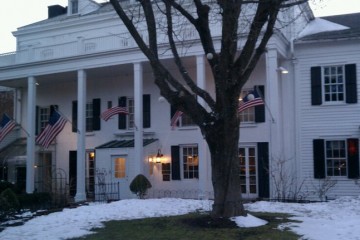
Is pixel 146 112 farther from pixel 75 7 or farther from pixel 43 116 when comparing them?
pixel 75 7

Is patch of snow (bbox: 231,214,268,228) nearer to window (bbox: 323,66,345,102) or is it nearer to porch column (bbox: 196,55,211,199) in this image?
porch column (bbox: 196,55,211,199)

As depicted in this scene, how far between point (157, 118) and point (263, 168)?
228 inches

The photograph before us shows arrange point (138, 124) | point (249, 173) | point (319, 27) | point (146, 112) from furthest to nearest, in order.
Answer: point (146, 112)
point (319, 27)
point (249, 173)
point (138, 124)

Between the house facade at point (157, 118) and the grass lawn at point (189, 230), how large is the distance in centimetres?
739

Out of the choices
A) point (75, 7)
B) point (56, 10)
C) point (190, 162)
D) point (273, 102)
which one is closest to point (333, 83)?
point (273, 102)

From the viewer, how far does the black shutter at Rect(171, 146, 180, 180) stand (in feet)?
73.2

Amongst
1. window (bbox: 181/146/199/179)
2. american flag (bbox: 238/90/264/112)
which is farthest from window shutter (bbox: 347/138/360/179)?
window (bbox: 181/146/199/179)

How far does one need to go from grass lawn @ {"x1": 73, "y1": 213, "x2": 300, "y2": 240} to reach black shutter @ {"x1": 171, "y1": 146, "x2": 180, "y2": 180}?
10297mm

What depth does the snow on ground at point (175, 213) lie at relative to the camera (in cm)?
984

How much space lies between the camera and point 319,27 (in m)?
22.6

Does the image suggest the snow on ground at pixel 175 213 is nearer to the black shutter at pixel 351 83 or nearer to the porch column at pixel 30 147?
the black shutter at pixel 351 83

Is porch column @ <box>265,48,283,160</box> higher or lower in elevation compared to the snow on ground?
higher

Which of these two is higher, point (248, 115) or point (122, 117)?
point (122, 117)

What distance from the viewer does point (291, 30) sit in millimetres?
21547
